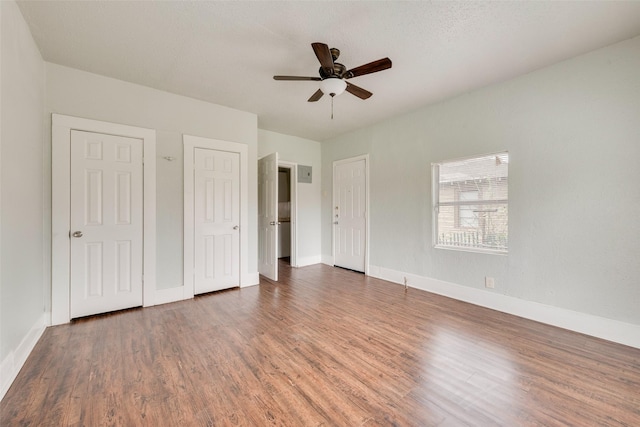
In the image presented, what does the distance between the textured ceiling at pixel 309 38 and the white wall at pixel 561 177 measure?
28 cm

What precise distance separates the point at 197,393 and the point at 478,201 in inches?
137

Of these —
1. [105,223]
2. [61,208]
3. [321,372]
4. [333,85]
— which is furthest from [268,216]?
[321,372]

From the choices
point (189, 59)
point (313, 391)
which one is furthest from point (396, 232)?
point (189, 59)

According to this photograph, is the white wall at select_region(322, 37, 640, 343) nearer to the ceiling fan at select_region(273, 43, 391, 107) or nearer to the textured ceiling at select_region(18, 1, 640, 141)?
the textured ceiling at select_region(18, 1, 640, 141)

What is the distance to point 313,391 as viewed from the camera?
1716 millimetres

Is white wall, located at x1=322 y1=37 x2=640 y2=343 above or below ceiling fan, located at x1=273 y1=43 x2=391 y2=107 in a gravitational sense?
below

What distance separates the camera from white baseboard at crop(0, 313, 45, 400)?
66.4 inches

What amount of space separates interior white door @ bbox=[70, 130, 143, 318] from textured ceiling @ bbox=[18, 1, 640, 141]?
2.79 ft

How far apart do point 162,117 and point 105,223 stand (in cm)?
144

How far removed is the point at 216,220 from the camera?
3.71 m

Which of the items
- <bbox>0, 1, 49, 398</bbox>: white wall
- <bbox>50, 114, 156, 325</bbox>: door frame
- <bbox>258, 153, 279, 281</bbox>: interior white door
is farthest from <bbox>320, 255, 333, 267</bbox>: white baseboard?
<bbox>0, 1, 49, 398</bbox>: white wall

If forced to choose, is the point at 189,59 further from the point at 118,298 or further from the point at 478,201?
the point at 478,201

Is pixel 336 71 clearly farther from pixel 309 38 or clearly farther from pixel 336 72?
pixel 309 38

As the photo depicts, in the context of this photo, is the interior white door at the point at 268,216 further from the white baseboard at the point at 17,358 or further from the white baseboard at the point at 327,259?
the white baseboard at the point at 17,358
